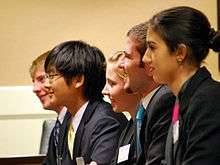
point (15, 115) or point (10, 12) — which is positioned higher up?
point (10, 12)

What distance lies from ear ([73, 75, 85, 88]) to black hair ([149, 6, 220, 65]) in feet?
2.80

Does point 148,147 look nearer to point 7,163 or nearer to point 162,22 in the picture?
point 162,22

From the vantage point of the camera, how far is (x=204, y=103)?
1.46 m

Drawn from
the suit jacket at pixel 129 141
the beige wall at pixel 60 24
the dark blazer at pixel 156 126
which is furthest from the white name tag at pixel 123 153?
the beige wall at pixel 60 24

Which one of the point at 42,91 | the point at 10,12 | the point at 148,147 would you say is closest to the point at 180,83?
the point at 148,147

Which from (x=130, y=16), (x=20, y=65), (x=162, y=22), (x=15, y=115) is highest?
(x=162, y=22)

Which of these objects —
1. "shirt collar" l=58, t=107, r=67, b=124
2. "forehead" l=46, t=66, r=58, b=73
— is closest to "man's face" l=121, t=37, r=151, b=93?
"forehead" l=46, t=66, r=58, b=73

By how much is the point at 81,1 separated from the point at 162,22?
1982 mm

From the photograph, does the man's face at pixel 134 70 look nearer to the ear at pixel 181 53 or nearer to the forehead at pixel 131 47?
the forehead at pixel 131 47

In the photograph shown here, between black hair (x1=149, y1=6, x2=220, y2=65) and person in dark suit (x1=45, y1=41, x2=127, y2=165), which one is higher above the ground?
black hair (x1=149, y1=6, x2=220, y2=65)

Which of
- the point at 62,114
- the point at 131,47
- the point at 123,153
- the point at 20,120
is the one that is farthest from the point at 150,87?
the point at 20,120

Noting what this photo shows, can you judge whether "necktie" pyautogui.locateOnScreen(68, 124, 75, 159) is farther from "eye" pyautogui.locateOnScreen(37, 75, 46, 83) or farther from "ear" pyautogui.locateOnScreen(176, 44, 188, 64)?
"ear" pyautogui.locateOnScreen(176, 44, 188, 64)

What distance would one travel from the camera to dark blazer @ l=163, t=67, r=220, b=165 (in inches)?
55.7

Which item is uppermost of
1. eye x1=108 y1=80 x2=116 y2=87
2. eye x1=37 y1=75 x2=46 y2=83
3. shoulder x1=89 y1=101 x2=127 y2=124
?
eye x1=108 y1=80 x2=116 y2=87
